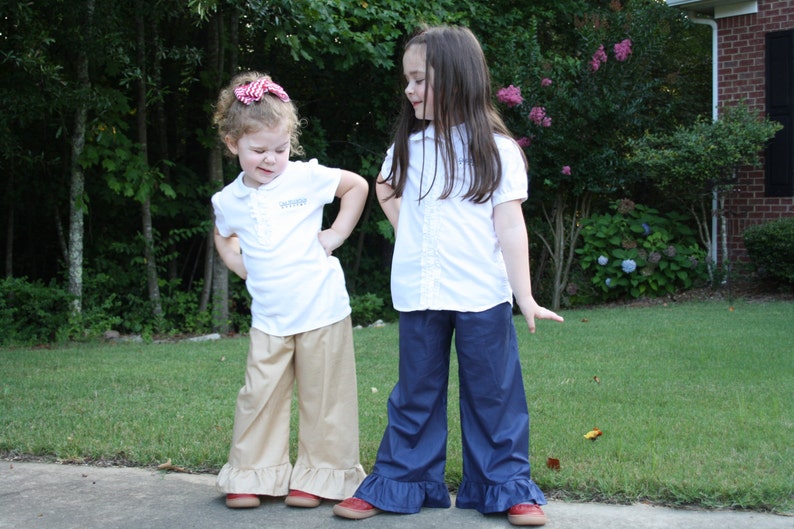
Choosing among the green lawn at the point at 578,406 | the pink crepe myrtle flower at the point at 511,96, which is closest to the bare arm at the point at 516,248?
the green lawn at the point at 578,406

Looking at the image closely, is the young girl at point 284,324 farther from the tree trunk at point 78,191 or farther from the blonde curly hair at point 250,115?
the tree trunk at point 78,191

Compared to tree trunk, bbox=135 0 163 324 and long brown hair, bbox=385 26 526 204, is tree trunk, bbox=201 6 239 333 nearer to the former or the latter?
tree trunk, bbox=135 0 163 324

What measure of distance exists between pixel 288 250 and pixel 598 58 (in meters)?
8.45

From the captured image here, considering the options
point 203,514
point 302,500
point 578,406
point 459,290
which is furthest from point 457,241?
point 578,406

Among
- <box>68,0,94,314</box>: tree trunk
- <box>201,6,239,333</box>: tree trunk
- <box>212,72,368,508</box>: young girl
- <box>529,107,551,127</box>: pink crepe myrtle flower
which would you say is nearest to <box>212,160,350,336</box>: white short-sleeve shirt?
<box>212,72,368,508</box>: young girl

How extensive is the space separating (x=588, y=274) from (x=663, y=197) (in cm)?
156

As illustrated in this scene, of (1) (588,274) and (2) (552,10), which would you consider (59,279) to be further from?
(2) (552,10)

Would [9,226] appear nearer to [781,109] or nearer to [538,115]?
[538,115]

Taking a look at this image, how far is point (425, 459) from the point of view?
3.06m

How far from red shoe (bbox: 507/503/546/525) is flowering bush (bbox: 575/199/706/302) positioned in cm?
760

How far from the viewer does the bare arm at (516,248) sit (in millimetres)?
2949

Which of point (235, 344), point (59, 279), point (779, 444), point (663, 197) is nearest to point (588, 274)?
point (663, 197)

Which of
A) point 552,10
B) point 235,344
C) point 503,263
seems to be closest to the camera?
point 503,263

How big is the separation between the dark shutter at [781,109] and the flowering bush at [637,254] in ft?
3.77
